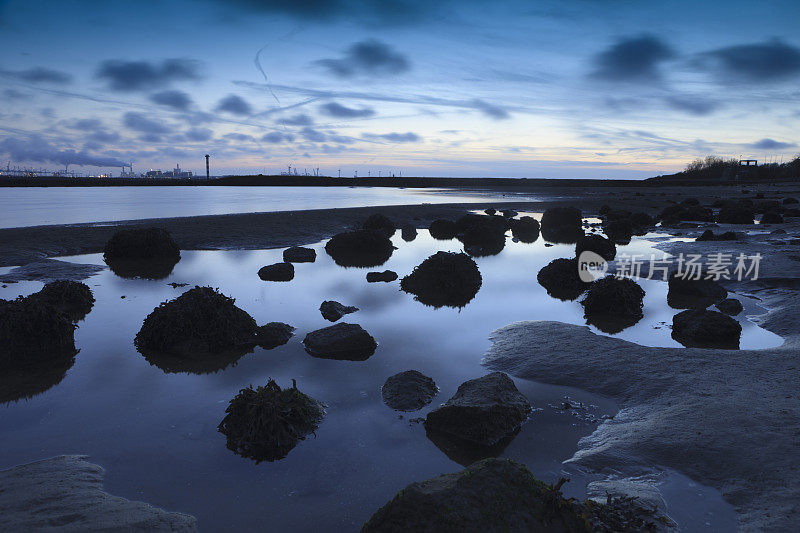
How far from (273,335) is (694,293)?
10.5 m

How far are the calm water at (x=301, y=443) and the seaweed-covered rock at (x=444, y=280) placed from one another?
1681 mm

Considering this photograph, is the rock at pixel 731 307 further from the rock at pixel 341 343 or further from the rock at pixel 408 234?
the rock at pixel 408 234

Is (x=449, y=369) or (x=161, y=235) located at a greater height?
(x=161, y=235)

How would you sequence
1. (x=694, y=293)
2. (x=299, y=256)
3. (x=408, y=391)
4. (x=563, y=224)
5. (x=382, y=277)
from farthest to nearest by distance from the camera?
(x=563, y=224) < (x=299, y=256) < (x=382, y=277) < (x=694, y=293) < (x=408, y=391)

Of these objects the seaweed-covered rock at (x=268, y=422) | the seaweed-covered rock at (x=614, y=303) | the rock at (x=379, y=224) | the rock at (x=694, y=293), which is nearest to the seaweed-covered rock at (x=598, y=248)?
the rock at (x=694, y=293)

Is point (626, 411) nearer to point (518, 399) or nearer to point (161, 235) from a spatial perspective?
point (518, 399)

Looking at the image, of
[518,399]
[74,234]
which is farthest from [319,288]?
[74,234]

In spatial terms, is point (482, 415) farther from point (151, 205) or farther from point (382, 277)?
point (151, 205)

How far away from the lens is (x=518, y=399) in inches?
227

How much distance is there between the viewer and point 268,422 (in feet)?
16.9

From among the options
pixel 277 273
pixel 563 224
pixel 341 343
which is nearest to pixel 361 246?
pixel 277 273

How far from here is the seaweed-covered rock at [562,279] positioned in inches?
523

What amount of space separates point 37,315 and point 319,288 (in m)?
6.63

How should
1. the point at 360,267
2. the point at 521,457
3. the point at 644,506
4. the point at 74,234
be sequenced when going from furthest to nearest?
the point at 74,234
the point at 360,267
the point at 521,457
the point at 644,506
